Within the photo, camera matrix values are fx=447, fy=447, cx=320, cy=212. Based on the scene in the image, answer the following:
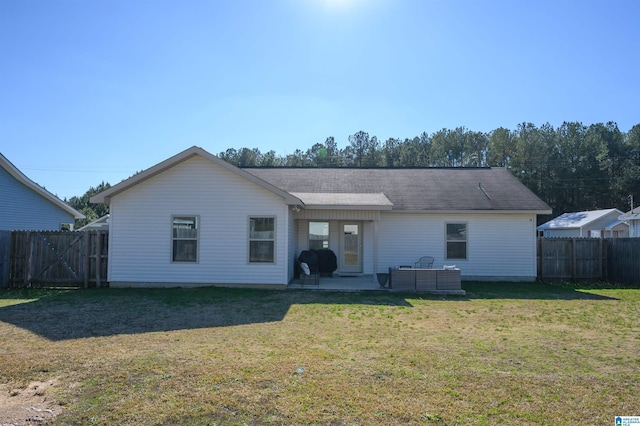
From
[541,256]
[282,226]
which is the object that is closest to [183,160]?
[282,226]

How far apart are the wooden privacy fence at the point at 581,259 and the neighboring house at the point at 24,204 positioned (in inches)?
840

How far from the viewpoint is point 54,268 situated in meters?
13.7

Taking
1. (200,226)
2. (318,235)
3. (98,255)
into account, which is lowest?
(98,255)

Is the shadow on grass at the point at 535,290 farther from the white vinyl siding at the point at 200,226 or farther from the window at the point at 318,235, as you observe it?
the white vinyl siding at the point at 200,226

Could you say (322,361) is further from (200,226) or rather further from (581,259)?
(581,259)

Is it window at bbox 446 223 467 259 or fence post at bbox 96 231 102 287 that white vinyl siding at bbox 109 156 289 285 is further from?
window at bbox 446 223 467 259

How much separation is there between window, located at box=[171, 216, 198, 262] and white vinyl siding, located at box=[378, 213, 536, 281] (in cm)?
662

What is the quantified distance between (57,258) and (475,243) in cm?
1384

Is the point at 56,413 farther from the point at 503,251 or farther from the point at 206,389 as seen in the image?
the point at 503,251

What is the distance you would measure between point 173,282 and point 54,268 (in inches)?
153

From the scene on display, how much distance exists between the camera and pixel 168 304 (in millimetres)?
10352

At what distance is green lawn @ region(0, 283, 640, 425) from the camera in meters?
4.29

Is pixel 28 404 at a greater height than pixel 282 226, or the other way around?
pixel 282 226

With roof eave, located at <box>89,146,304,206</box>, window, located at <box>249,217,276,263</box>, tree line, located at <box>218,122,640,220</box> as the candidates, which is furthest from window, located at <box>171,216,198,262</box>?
tree line, located at <box>218,122,640,220</box>
